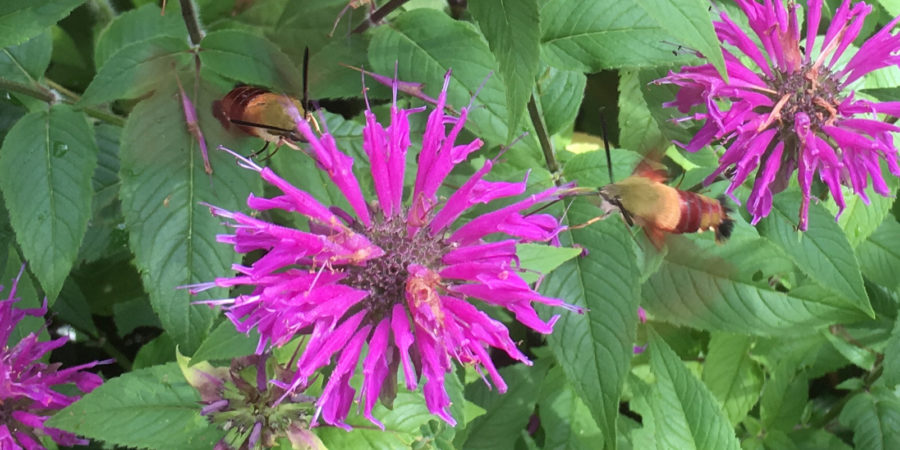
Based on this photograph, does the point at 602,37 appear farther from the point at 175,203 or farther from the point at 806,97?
the point at 175,203

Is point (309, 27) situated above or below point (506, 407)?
above

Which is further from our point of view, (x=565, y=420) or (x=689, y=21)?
(x=565, y=420)

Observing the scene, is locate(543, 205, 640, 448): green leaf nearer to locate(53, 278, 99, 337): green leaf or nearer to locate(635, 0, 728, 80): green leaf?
locate(635, 0, 728, 80): green leaf

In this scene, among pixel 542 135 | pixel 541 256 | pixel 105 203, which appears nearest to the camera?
pixel 541 256

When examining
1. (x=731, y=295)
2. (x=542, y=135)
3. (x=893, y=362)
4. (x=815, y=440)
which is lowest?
(x=815, y=440)

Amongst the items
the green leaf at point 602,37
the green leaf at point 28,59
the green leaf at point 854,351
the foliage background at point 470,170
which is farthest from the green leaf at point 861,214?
the green leaf at point 28,59

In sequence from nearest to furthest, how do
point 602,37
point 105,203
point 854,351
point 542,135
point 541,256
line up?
point 541,256 → point 602,37 → point 542,135 → point 105,203 → point 854,351

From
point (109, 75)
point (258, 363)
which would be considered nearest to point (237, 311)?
point (258, 363)

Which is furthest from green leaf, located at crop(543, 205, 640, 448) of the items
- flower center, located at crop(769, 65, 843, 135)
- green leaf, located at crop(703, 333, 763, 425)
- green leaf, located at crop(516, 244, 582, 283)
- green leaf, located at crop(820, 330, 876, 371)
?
green leaf, located at crop(820, 330, 876, 371)

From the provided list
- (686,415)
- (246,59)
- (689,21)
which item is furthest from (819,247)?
(246,59)
